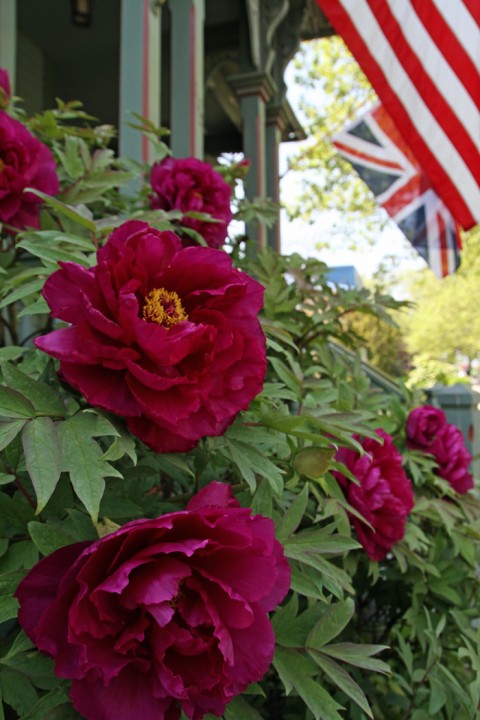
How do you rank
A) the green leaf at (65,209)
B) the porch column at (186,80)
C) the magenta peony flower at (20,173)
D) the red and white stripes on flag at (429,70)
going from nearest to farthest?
the green leaf at (65,209) → the magenta peony flower at (20,173) → the red and white stripes on flag at (429,70) → the porch column at (186,80)

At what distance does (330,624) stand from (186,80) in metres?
3.70

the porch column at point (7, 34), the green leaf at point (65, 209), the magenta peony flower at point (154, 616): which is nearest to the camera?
the magenta peony flower at point (154, 616)

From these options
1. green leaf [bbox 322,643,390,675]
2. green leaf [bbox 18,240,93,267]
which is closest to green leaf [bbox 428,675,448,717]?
green leaf [bbox 322,643,390,675]

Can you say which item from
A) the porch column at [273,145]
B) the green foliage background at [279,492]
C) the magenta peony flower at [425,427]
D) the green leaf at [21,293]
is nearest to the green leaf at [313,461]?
the green foliage background at [279,492]

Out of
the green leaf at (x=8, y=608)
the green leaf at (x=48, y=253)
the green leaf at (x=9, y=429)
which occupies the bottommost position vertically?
the green leaf at (x=8, y=608)

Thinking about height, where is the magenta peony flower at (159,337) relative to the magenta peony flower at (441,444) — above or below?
above

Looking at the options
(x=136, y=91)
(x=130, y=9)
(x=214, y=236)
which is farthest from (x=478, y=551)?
(x=130, y=9)

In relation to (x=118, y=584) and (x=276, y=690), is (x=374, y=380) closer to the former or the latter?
(x=276, y=690)

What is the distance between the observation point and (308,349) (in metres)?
1.94

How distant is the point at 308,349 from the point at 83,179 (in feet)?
2.66

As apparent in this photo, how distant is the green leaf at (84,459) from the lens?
71cm

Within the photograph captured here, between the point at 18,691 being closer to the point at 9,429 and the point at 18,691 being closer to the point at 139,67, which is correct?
the point at 9,429

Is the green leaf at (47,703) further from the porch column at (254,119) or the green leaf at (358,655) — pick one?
the porch column at (254,119)

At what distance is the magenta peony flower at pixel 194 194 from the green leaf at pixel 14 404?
881 mm
